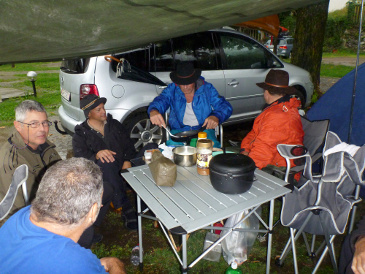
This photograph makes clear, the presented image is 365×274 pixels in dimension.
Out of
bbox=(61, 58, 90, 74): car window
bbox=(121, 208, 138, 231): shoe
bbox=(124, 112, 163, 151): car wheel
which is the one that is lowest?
bbox=(121, 208, 138, 231): shoe

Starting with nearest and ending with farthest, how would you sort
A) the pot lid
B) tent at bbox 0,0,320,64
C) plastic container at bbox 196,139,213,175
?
tent at bbox 0,0,320,64 < the pot lid < plastic container at bbox 196,139,213,175

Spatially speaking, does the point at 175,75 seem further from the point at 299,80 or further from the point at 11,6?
the point at 299,80

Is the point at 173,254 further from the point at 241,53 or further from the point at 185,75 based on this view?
the point at 241,53

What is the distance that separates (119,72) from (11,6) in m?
3.14

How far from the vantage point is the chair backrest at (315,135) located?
8.85 ft

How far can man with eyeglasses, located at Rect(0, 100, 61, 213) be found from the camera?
2141mm

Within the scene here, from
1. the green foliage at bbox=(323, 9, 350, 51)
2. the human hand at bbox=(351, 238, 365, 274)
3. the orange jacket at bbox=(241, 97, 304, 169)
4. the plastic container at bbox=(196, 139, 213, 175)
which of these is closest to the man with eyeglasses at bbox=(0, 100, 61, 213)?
the plastic container at bbox=(196, 139, 213, 175)

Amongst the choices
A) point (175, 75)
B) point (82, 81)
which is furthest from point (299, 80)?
point (82, 81)

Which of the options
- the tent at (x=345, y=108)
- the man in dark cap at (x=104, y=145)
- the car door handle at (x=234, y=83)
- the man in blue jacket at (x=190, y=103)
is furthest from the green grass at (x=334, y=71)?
the man in dark cap at (x=104, y=145)

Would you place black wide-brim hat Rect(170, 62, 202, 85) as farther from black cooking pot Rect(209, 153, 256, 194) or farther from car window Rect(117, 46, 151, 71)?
black cooking pot Rect(209, 153, 256, 194)

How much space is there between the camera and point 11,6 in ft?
2.94

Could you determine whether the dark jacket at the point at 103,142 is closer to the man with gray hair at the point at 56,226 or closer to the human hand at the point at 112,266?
the human hand at the point at 112,266

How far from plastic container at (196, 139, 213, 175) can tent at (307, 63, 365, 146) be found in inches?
70.4

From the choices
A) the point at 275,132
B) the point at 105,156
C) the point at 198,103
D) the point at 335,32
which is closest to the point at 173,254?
the point at 105,156
